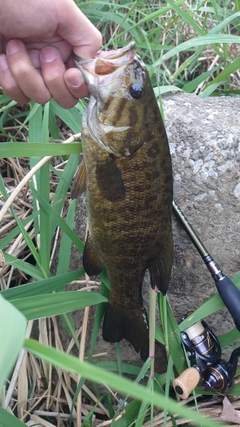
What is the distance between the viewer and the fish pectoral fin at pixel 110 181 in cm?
170

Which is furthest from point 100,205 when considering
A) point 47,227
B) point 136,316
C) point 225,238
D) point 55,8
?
point 55,8

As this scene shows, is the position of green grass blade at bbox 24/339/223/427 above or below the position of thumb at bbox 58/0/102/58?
below

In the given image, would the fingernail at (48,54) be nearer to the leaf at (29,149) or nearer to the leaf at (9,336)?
the leaf at (29,149)

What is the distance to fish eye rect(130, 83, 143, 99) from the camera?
1685 millimetres

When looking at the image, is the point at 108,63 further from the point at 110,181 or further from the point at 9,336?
the point at 9,336

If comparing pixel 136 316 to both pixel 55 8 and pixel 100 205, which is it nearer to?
pixel 100 205

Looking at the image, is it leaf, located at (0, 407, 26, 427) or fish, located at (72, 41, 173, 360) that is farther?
fish, located at (72, 41, 173, 360)

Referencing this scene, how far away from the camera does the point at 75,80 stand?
174 centimetres

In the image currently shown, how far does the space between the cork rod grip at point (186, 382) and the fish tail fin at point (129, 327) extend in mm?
251

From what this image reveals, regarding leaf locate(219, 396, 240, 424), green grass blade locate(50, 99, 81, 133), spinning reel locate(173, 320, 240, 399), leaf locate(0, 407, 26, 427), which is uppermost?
green grass blade locate(50, 99, 81, 133)

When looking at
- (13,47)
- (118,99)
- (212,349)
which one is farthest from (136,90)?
(212,349)

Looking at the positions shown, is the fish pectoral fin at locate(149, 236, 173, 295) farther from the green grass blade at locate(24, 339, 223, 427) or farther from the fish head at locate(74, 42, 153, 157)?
the green grass blade at locate(24, 339, 223, 427)

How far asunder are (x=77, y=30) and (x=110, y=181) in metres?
0.66

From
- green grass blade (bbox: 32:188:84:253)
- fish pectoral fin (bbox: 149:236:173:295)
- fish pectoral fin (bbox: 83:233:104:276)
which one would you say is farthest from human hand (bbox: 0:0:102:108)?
fish pectoral fin (bbox: 149:236:173:295)
